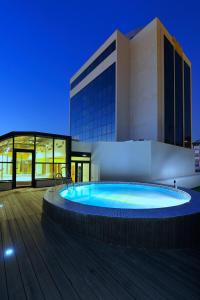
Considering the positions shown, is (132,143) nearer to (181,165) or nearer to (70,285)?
(181,165)

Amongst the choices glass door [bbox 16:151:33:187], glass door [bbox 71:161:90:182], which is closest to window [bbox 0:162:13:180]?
glass door [bbox 16:151:33:187]

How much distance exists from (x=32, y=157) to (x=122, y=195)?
5.81m

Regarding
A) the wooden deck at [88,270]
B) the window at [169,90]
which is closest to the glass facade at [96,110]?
the window at [169,90]

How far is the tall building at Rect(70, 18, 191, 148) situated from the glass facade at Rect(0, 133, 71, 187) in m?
A: 7.90

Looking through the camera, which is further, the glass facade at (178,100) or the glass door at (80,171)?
the glass facade at (178,100)

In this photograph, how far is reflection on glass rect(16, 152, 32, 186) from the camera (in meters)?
9.76

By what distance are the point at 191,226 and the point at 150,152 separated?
25.7 feet

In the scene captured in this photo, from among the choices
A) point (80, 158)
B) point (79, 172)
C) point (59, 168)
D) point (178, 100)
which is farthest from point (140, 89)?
point (59, 168)

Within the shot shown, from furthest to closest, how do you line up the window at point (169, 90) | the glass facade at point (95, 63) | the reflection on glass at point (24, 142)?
the glass facade at point (95, 63)
the window at point (169, 90)
the reflection on glass at point (24, 142)

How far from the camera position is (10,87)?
192 ft

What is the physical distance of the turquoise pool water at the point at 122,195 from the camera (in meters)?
6.54

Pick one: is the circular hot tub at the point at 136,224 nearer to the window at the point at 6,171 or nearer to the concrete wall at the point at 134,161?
the window at the point at 6,171

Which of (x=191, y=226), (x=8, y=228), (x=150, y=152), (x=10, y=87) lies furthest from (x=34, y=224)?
(x=10, y=87)

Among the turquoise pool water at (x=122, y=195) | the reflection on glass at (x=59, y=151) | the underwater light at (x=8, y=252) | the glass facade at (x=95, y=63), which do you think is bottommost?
the turquoise pool water at (x=122, y=195)
